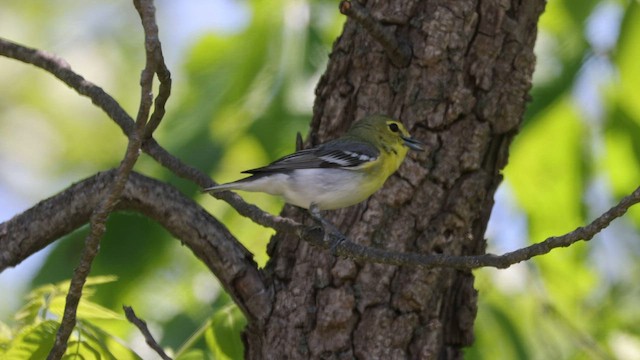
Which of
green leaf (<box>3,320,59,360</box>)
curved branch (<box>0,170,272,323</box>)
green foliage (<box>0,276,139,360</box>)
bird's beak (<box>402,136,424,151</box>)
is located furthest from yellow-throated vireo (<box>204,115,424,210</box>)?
green leaf (<box>3,320,59,360</box>)

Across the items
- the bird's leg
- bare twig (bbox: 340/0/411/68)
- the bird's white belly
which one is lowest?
the bird's leg

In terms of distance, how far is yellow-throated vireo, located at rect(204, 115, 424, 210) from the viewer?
372 centimetres

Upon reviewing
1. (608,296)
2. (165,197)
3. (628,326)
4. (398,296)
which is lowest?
(398,296)

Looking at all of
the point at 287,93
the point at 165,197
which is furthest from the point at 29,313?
the point at 287,93

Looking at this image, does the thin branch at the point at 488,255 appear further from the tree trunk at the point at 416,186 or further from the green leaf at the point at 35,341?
the green leaf at the point at 35,341

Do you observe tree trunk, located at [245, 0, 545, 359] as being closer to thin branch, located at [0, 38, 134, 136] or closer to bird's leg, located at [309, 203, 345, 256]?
bird's leg, located at [309, 203, 345, 256]

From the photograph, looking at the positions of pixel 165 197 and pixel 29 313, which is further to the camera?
pixel 165 197

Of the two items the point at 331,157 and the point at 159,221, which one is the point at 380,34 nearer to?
the point at 331,157

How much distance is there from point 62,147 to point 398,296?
397cm

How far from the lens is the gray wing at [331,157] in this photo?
3879 millimetres

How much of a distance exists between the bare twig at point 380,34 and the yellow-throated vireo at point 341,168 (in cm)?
28

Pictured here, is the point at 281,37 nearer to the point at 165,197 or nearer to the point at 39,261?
the point at 165,197

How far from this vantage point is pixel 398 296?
3.67 metres

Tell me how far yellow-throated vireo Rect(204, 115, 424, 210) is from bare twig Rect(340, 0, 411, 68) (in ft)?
0.92
